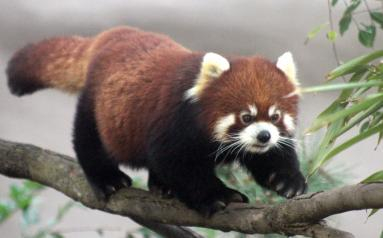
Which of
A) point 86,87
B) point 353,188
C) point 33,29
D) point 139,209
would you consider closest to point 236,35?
point 33,29

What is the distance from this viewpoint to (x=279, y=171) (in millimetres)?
2465

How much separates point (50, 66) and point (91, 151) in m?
0.42

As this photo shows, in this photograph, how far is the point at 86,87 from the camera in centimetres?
270

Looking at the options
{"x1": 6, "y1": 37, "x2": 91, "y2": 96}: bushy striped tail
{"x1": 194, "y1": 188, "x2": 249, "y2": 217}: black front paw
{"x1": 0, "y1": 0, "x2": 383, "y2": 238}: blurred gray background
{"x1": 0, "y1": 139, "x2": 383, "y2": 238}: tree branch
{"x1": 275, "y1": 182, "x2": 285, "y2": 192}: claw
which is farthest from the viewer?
{"x1": 0, "y1": 0, "x2": 383, "y2": 238}: blurred gray background

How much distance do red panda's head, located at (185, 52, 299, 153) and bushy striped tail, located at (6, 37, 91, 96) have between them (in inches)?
26.0

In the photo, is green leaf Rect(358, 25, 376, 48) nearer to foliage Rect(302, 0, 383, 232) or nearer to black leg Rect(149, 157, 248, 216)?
foliage Rect(302, 0, 383, 232)

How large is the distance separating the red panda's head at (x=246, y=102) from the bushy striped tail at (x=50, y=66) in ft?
2.17

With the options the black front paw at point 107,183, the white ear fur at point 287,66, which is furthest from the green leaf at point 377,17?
the black front paw at point 107,183

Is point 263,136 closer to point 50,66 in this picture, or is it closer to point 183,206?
point 183,206

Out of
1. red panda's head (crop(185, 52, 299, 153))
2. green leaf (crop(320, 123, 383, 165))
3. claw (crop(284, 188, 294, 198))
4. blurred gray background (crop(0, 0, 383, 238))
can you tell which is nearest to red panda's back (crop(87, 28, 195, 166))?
red panda's head (crop(185, 52, 299, 153))

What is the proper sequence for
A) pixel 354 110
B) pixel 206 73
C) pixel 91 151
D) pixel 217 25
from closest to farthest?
1. pixel 354 110
2. pixel 206 73
3. pixel 91 151
4. pixel 217 25

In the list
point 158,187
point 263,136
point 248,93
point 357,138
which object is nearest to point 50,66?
point 158,187

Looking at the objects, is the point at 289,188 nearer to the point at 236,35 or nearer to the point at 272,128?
the point at 272,128

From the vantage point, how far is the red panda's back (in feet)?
8.14
